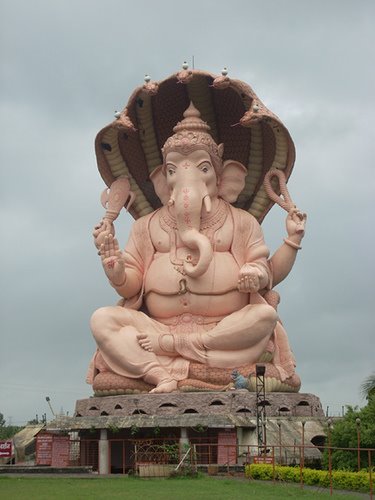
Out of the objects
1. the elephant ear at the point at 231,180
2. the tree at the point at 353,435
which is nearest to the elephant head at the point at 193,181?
the elephant ear at the point at 231,180

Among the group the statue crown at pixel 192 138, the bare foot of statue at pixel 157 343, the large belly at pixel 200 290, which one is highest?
the statue crown at pixel 192 138

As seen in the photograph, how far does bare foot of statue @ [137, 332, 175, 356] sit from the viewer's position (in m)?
17.1

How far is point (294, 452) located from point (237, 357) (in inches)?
93.3

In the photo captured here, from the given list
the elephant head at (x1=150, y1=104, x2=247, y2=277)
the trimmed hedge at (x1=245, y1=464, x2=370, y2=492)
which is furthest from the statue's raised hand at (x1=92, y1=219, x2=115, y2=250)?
the trimmed hedge at (x1=245, y1=464, x2=370, y2=492)

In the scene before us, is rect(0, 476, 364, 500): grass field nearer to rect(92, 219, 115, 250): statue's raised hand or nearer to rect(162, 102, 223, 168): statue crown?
rect(92, 219, 115, 250): statue's raised hand

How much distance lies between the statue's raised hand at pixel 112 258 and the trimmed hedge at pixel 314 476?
17.6 ft

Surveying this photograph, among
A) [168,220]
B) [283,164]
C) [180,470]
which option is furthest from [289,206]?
[180,470]

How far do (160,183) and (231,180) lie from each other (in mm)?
1595

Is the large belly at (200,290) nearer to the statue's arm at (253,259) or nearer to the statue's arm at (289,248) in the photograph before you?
the statue's arm at (253,259)

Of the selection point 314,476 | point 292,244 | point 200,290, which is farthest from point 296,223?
point 314,476

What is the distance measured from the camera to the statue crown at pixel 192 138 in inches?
704

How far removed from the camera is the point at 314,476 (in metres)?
12.7

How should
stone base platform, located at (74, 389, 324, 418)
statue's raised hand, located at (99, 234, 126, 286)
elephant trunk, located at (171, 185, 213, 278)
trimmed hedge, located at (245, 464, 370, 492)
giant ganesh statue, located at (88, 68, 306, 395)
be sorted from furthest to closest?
statue's raised hand, located at (99, 234, 126, 286) < elephant trunk, located at (171, 185, 213, 278) < giant ganesh statue, located at (88, 68, 306, 395) < stone base platform, located at (74, 389, 324, 418) < trimmed hedge, located at (245, 464, 370, 492)

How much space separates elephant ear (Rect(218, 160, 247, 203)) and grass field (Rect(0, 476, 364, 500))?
719 centimetres
